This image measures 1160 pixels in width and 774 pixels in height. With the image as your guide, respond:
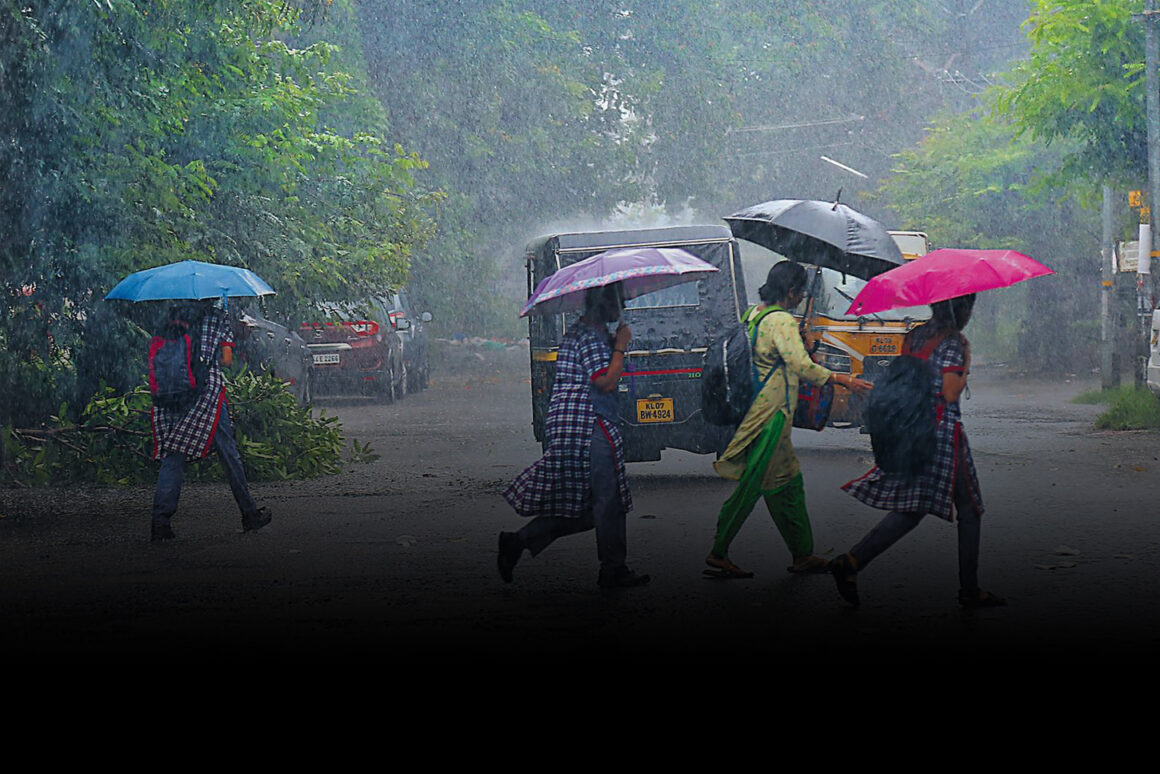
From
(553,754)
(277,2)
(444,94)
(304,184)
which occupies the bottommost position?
(553,754)

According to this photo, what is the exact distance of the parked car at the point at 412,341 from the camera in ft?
79.7

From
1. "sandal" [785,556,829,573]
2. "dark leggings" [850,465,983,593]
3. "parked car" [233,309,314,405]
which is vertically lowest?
"sandal" [785,556,829,573]

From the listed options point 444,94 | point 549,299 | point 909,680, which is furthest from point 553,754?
point 444,94

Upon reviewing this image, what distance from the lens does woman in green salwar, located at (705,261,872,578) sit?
24.8 feet

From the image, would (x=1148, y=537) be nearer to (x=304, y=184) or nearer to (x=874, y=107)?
(x=304, y=184)

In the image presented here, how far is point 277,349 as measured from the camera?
1998 cm

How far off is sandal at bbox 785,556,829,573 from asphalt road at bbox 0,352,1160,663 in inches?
3.8

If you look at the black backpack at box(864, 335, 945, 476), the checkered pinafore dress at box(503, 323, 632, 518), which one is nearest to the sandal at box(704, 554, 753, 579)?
the checkered pinafore dress at box(503, 323, 632, 518)

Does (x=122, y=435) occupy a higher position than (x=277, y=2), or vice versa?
(x=277, y=2)

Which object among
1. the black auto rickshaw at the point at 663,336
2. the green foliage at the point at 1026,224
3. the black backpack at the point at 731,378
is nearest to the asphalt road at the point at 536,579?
the black auto rickshaw at the point at 663,336

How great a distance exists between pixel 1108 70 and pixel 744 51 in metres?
33.0

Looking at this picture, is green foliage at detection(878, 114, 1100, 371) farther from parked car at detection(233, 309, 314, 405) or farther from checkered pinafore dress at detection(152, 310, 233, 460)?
checkered pinafore dress at detection(152, 310, 233, 460)

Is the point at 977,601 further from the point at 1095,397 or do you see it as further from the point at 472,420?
the point at 1095,397

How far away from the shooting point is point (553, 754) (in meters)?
4.57
